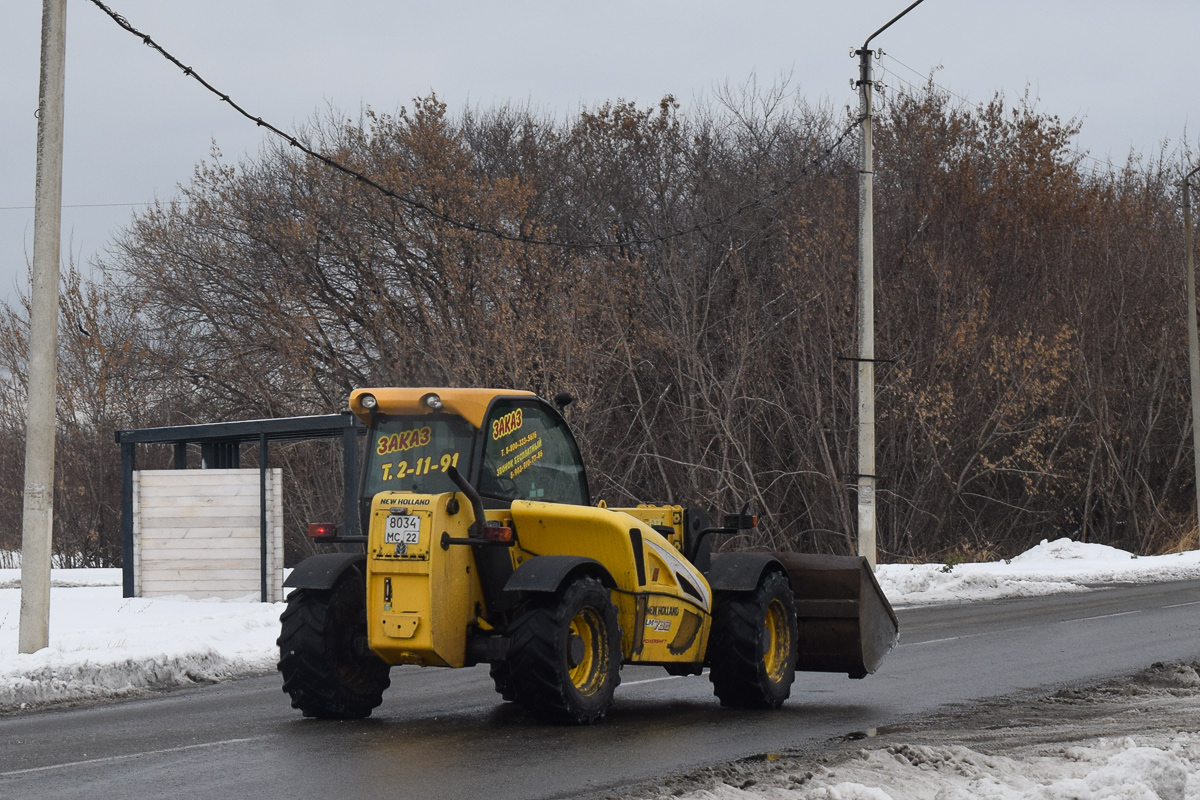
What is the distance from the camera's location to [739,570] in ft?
32.2

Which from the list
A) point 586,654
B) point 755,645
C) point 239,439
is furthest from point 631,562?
point 239,439

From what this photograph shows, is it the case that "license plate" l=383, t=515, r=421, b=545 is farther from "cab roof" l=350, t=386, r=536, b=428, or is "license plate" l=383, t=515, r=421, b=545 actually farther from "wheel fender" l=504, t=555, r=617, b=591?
"cab roof" l=350, t=386, r=536, b=428

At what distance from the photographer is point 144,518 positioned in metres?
19.6

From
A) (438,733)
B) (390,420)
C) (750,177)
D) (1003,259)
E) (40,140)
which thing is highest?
(750,177)

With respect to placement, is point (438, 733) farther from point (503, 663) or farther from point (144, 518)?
point (144, 518)

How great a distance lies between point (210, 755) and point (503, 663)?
1.73 meters

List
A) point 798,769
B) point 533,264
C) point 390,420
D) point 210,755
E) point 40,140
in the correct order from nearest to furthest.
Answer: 1. point 798,769
2. point 210,755
3. point 390,420
4. point 40,140
5. point 533,264

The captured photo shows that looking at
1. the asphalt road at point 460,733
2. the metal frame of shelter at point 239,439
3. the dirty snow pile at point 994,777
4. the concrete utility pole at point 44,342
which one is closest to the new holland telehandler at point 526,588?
the asphalt road at point 460,733

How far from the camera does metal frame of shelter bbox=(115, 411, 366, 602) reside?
18.3m

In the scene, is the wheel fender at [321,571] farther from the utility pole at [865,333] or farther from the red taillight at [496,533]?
the utility pole at [865,333]

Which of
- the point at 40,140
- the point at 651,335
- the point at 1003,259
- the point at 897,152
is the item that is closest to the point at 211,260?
the point at 651,335

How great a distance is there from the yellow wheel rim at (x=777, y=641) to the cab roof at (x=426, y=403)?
2.53 meters

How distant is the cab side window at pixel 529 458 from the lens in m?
9.05

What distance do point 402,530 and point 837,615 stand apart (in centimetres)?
349
